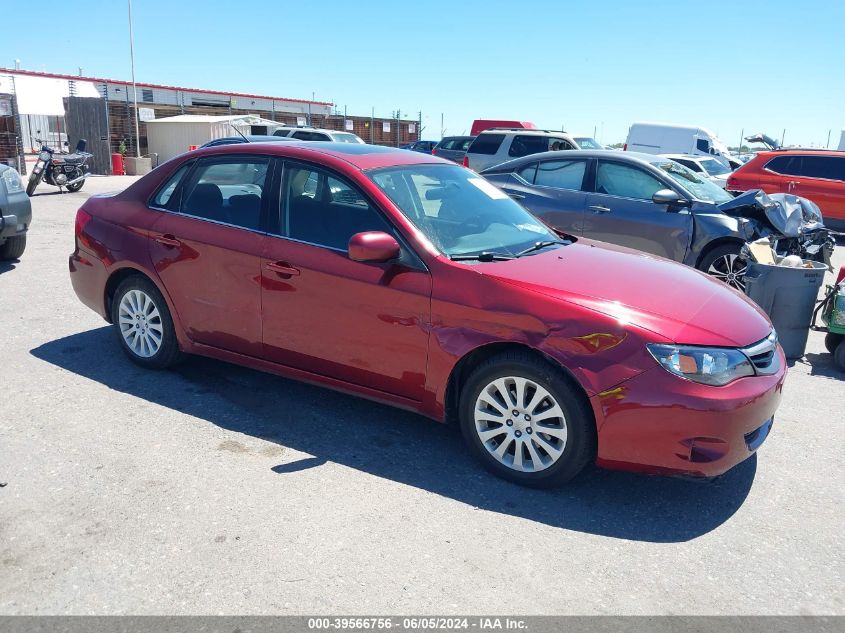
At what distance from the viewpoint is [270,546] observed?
10.2 feet

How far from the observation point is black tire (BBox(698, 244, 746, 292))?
773 cm

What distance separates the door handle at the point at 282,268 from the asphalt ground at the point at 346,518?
0.92 metres

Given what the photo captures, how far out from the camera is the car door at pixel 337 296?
3.88m

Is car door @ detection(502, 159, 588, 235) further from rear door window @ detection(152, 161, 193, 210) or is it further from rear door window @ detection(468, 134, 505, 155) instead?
rear door window @ detection(468, 134, 505, 155)

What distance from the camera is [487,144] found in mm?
17891

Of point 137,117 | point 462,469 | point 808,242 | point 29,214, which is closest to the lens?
point 462,469

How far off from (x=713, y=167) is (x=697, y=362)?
54.7 feet

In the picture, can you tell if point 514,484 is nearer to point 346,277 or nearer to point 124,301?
point 346,277

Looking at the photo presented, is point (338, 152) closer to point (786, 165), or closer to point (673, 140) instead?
point (786, 165)

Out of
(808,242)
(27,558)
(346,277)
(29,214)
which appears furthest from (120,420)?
(808,242)

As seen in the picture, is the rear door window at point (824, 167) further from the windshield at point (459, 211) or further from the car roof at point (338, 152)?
the car roof at point (338, 152)

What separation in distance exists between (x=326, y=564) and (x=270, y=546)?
288 mm

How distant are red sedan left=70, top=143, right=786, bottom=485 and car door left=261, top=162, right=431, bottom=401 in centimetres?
1

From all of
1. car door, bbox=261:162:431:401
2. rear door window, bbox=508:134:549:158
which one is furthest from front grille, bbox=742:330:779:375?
rear door window, bbox=508:134:549:158
